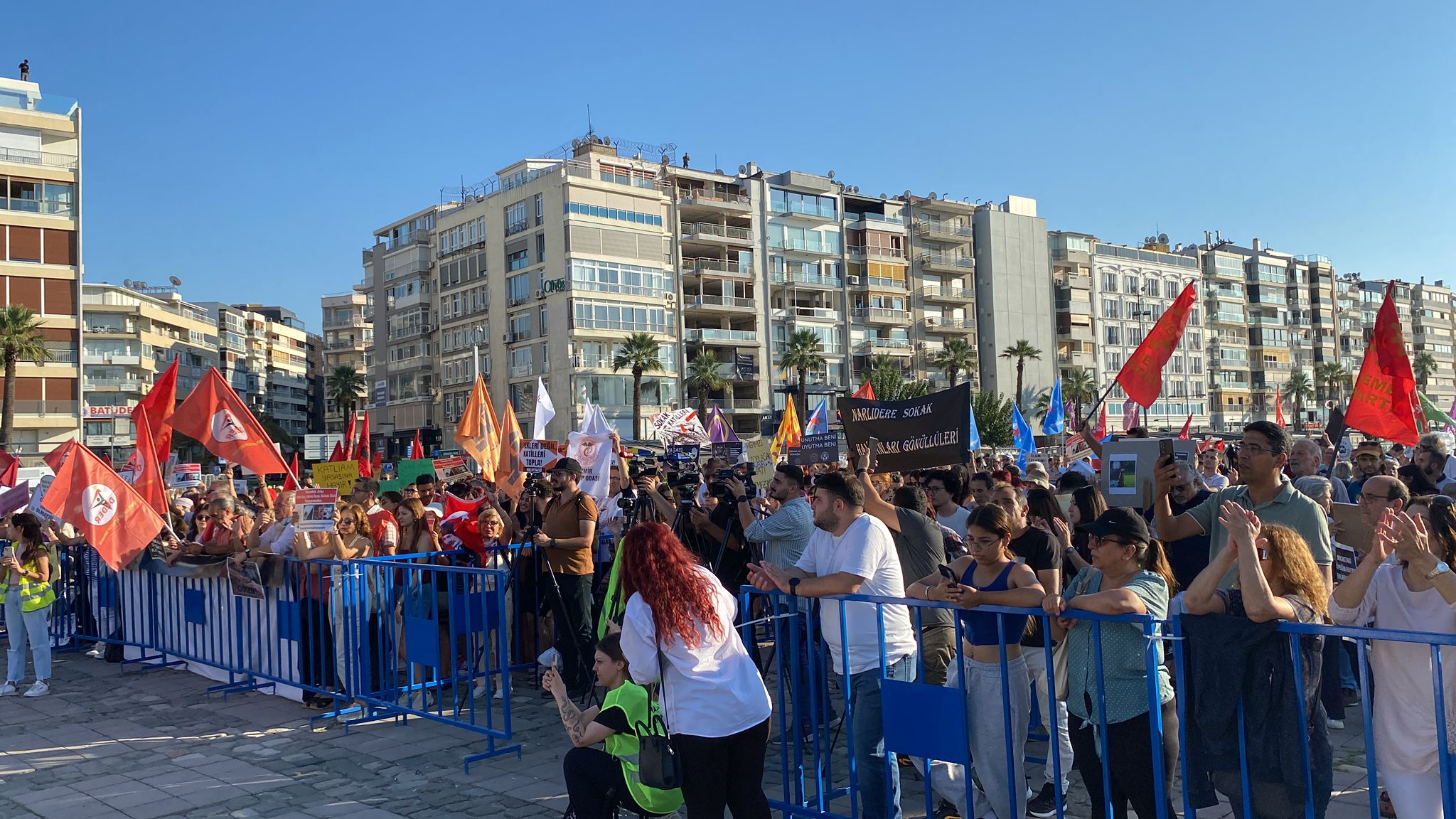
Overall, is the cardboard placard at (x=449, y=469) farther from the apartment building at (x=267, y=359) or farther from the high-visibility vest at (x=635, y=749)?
the apartment building at (x=267, y=359)

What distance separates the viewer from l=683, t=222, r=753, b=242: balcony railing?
2699 inches

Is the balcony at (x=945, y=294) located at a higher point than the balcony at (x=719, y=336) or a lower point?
higher

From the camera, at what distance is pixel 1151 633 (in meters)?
4.47

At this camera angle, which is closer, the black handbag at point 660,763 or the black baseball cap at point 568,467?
the black handbag at point 660,763

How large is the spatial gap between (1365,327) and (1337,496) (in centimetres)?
13231

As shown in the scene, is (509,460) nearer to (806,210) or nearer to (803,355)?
(803,355)

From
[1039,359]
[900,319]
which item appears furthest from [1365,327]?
[900,319]

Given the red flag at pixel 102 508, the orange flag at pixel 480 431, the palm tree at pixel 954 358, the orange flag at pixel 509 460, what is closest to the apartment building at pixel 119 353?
the palm tree at pixel 954 358

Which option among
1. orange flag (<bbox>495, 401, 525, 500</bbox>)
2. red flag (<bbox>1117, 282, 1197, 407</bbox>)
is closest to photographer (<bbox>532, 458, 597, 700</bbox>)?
red flag (<bbox>1117, 282, 1197, 407</bbox>)

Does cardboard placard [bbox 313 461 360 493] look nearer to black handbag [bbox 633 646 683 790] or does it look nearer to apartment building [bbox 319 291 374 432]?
black handbag [bbox 633 646 683 790]

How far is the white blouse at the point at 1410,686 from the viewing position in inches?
164

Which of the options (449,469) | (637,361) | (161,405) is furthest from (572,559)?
Result: (637,361)

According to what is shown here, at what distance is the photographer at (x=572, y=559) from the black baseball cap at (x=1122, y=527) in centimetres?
516

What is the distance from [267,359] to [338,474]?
118793 mm
